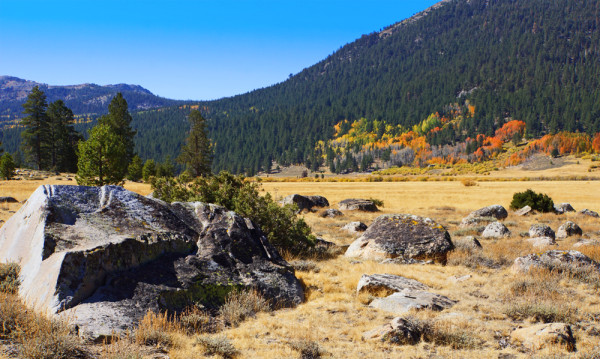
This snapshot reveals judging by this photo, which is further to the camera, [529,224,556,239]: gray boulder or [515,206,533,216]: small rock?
[515,206,533,216]: small rock

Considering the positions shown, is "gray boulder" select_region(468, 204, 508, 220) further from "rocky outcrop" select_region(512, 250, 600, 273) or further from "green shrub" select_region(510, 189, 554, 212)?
"rocky outcrop" select_region(512, 250, 600, 273)

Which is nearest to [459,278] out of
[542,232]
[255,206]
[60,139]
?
[255,206]

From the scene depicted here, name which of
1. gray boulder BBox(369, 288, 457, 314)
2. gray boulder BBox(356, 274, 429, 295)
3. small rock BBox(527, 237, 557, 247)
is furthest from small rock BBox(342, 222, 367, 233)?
gray boulder BBox(369, 288, 457, 314)

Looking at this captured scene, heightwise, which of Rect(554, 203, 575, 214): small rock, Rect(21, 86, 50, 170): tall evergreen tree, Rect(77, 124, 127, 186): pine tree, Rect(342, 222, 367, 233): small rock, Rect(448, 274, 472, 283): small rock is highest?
Rect(21, 86, 50, 170): tall evergreen tree

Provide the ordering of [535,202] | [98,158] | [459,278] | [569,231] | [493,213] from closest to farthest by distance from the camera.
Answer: [459,278] < [569,231] < [493,213] < [535,202] < [98,158]

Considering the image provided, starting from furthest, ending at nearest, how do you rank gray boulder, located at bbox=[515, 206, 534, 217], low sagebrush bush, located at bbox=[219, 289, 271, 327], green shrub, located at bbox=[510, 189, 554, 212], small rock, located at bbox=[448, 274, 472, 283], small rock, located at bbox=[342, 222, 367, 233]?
green shrub, located at bbox=[510, 189, 554, 212], gray boulder, located at bbox=[515, 206, 534, 217], small rock, located at bbox=[342, 222, 367, 233], small rock, located at bbox=[448, 274, 472, 283], low sagebrush bush, located at bbox=[219, 289, 271, 327]

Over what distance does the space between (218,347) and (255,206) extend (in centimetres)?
819

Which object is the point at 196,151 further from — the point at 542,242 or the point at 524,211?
the point at 542,242

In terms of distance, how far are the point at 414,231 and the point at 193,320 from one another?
856 centimetres

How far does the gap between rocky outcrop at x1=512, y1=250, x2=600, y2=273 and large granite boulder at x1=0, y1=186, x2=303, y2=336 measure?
20.7ft

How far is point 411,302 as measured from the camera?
733 centimetres

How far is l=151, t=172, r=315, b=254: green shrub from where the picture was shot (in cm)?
1285

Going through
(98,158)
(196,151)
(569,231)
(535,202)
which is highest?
(196,151)

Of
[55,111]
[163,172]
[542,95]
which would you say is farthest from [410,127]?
[55,111]
